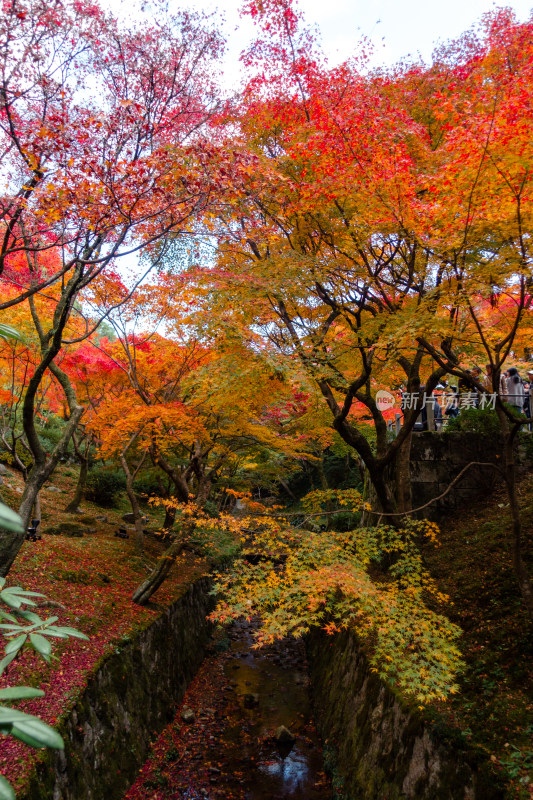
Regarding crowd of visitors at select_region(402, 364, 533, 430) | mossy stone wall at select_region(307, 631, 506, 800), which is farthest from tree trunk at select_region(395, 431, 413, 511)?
mossy stone wall at select_region(307, 631, 506, 800)

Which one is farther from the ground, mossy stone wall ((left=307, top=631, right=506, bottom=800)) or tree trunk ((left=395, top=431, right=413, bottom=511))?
tree trunk ((left=395, top=431, right=413, bottom=511))

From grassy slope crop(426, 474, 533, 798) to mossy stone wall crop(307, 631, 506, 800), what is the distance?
0.87 feet

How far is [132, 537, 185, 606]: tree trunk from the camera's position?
30.9 feet

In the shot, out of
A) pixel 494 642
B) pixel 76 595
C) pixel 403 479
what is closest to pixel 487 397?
pixel 403 479

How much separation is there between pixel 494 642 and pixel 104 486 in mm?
17094

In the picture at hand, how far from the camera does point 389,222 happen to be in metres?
6.82

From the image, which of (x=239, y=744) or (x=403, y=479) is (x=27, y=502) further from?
(x=403, y=479)

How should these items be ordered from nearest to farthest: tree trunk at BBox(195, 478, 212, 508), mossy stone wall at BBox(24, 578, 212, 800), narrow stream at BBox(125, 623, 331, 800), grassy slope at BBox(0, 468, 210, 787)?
mossy stone wall at BBox(24, 578, 212, 800), grassy slope at BBox(0, 468, 210, 787), narrow stream at BBox(125, 623, 331, 800), tree trunk at BBox(195, 478, 212, 508)

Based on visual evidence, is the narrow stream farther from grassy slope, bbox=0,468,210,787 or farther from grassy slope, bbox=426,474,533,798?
grassy slope, bbox=426,474,533,798

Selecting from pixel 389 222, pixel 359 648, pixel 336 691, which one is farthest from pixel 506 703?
pixel 389 222

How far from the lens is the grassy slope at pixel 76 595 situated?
216 inches

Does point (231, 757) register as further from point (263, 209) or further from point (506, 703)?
point (263, 209)

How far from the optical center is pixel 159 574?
955cm

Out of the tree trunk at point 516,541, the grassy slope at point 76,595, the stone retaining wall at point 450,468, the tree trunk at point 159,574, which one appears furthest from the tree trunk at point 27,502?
the stone retaining wall at point 450,468
